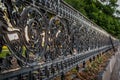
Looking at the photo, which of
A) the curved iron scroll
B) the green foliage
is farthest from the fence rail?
the green foliage

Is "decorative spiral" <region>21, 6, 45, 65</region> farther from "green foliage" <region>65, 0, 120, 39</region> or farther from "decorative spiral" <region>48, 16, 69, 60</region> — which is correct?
"green foliage" <region>65, 0, 120, 39</region>

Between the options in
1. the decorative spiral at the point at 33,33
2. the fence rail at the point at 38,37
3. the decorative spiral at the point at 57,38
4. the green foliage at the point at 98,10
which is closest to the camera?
the fence rail at the point at 38,37

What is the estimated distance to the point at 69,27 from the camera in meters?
5.71

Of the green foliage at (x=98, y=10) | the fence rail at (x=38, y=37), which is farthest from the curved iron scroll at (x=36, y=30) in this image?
the green foliage at (x=98, y=10)

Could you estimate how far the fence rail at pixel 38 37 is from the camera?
9.81ft

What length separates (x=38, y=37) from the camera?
3.88 m

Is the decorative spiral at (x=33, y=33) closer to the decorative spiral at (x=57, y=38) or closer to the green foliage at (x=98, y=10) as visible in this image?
the decorative spiral at (x=57, y=38)

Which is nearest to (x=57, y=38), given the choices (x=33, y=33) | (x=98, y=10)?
(x=33, y=33)

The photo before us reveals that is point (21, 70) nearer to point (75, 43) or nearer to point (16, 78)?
point (16, 78)

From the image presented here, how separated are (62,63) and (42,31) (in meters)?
1.12

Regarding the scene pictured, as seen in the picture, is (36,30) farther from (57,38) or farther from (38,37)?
(57,38)

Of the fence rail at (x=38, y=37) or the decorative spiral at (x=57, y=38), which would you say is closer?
the fence rail at (x=38, y=37)

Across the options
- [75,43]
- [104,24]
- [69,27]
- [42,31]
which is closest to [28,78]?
[42,31]

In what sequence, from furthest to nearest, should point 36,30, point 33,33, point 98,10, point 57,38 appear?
point 98,10, point 57,38, point 36,30, point 33,33
